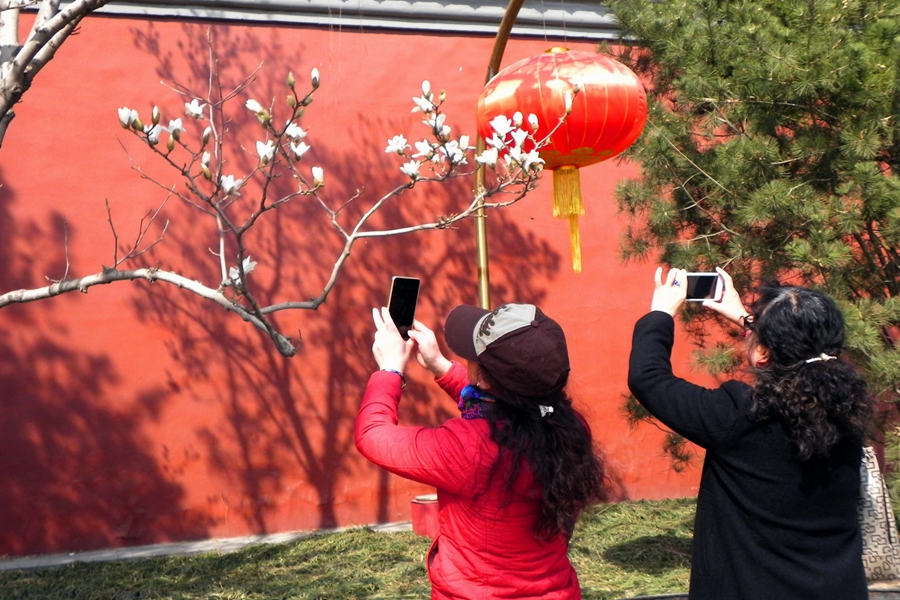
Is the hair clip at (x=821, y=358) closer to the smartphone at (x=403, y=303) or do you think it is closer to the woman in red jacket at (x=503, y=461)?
the woman in red jacket at (x=503, y=461)

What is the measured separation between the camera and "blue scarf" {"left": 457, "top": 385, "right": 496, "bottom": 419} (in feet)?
5.76

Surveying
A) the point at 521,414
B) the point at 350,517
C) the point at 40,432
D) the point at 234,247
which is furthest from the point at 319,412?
the point at 521,414

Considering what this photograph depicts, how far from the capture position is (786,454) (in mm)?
1747

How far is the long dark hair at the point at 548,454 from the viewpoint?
1.69 m

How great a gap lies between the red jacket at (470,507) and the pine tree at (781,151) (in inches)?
72.9

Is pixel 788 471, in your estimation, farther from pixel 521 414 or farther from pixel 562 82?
pixel 562 82

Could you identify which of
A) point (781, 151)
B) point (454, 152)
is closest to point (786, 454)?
point (454, 152)

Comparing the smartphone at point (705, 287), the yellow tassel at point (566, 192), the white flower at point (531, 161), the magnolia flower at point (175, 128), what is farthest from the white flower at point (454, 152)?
the smartphone at point (705, 287)

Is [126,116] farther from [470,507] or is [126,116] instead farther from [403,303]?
[470,507]

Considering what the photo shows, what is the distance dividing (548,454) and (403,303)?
48 cm

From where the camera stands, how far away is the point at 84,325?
185 inches

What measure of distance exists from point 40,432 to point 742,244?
3.63 meters

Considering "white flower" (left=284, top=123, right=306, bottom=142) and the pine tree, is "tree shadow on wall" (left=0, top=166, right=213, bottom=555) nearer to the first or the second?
"white flower" (left=284, top=123, right=306, bottom=142)

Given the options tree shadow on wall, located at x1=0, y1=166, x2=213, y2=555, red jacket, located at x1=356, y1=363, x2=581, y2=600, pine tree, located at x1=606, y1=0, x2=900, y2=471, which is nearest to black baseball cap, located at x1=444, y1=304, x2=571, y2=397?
red jacket, located at x1=356, y1=363, x2=581, y2=600
